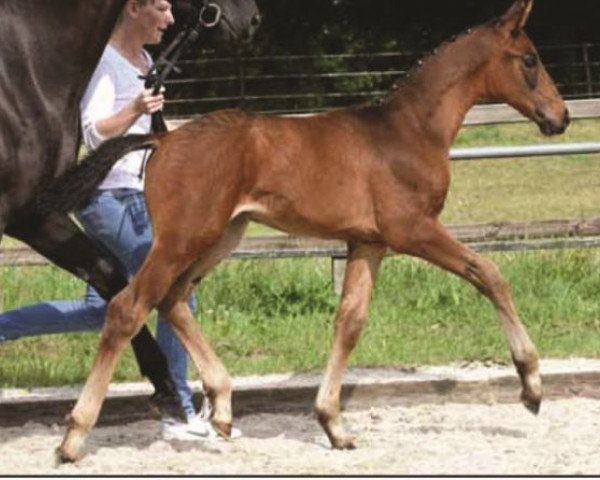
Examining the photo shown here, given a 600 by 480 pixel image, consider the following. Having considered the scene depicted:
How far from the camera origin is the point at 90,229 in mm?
6266

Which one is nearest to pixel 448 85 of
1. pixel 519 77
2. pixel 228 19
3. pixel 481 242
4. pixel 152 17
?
pixel 519 77

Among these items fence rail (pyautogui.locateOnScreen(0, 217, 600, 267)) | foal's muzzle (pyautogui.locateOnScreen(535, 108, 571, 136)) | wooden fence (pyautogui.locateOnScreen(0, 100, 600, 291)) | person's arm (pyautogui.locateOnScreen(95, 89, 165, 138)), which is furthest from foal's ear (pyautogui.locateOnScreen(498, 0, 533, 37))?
wooden fence (pyautogui.locateOnScreen(0, 100, 600, 291))

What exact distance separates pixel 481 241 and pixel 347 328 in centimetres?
333

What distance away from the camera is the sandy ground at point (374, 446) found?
220 inches

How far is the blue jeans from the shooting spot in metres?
6.17

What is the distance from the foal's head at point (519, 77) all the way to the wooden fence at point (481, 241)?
2.57m

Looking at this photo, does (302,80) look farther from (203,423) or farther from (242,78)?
(203,423)

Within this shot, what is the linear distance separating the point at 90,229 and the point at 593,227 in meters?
3.96

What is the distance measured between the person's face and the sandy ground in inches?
63.8

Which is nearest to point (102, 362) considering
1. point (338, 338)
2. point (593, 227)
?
Answer: point (338, 338)

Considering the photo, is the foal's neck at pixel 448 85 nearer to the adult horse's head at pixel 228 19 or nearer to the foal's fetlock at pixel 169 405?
the adult horse's head at pixel 228 19

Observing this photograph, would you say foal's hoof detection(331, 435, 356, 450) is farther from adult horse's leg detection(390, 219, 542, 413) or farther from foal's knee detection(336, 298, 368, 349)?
adult horse's leg detection(390, 219, 542, 413)

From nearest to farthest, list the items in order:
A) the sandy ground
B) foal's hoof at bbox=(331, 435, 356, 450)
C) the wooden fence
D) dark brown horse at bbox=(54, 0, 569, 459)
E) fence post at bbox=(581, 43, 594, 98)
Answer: the sandy ground, dark brown horse at bbox=(54, 0, 569, 459), foal's hoof at bbox=(331, 435, 356, 450), the wooden fence, fence post at bbox=(581, 43, 594, 98)

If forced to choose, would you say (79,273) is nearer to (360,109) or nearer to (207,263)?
(207,263)
